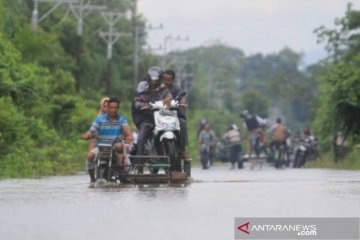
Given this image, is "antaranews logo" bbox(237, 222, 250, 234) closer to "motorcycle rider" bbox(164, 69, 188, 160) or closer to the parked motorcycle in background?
"motorcycle rider" bbox(164, 69, 188, 160)

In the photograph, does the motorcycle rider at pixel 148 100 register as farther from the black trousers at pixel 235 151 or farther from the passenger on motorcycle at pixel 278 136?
the black trousers at pixel 235 151

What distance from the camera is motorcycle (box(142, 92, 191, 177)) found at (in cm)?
1928

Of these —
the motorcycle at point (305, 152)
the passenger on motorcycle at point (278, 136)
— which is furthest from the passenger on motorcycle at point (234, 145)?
the motorcycle at point (305, 152)

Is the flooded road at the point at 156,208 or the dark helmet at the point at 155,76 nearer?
the flooded road at the point at 156,208

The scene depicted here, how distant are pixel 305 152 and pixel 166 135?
21640 mm

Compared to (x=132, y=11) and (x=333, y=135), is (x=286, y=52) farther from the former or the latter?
(x=333, y=135)

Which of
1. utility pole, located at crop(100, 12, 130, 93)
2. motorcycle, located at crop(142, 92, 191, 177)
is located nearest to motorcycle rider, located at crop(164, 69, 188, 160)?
motorcycle, located at crop(142, 92, 191, 177)

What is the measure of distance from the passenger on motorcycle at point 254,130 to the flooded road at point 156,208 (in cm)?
2177

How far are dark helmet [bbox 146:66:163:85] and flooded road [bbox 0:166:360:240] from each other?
2.10m

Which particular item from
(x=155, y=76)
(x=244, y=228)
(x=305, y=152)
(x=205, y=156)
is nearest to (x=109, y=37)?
(x=205, y=156)

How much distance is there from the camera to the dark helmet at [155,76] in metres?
19.6

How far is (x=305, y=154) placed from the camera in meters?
40.5

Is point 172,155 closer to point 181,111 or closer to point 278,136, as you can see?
point 181,111

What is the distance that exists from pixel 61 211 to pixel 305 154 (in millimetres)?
27657
